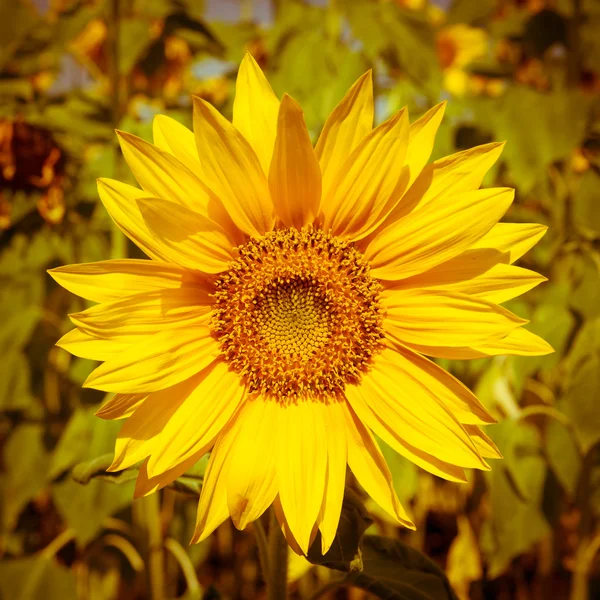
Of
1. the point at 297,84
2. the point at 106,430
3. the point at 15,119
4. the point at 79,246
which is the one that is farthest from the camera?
the point at 297,84

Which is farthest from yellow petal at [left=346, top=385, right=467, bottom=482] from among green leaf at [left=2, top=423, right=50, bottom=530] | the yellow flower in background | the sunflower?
the yellow flower in background

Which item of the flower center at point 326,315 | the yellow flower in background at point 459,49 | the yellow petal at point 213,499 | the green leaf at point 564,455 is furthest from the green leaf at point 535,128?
the yellow flower in background at point 459,49

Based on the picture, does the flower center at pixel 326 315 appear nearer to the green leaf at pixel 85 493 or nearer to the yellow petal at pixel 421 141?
the yellow petal at pixel 421 141

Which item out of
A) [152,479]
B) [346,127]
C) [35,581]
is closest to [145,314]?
[152,479]

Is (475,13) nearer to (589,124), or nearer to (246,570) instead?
(589,124)

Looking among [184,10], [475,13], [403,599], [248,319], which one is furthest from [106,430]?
[475,13]

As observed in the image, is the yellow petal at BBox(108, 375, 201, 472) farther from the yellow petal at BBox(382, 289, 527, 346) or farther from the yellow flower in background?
the yellow flower in background

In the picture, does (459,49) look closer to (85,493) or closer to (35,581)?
(85,493)
